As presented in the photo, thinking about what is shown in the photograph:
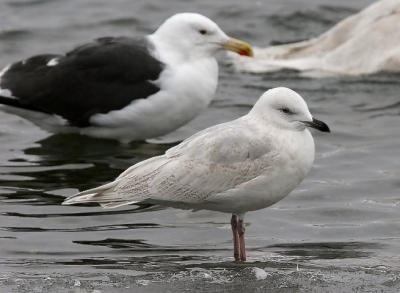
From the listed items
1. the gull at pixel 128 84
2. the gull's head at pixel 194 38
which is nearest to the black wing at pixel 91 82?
the gull at pixel 128 84

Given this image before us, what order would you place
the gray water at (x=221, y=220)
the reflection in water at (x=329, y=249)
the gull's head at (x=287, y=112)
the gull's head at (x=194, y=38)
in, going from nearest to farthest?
1. the gray water at (x=221, y=220)
2. the gull's head at (x=287, y=112)
3. the reflection in water at (x=329, y=249)
4. the gull's head at (x=194, y=38)

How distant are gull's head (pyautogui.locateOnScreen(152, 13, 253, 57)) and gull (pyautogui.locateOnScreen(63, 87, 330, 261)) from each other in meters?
3.60

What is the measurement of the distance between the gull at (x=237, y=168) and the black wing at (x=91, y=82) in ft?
10.9

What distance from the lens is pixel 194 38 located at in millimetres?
11070

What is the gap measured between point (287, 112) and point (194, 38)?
390 cm

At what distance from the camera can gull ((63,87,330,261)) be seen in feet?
23.4

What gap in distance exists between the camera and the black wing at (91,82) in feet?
35.4

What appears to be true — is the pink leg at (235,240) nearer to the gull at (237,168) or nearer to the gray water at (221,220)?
the gull at (237,168)

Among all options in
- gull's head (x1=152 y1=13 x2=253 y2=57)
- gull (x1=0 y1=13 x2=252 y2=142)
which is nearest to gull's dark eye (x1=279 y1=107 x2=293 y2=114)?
gull (x1=0 y1=13 x2=252 y2=142)

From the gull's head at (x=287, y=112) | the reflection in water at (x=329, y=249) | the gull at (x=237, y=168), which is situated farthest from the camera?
the reflection in water at (x=329, y=249)

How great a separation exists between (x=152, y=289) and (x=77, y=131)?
199 inches

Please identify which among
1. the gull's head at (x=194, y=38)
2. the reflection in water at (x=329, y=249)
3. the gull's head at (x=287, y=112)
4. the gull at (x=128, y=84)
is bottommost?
the reflection in water at (x=329, y=249)

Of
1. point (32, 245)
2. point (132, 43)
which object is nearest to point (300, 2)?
point (132, 43)

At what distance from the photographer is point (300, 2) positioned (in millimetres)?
18156
